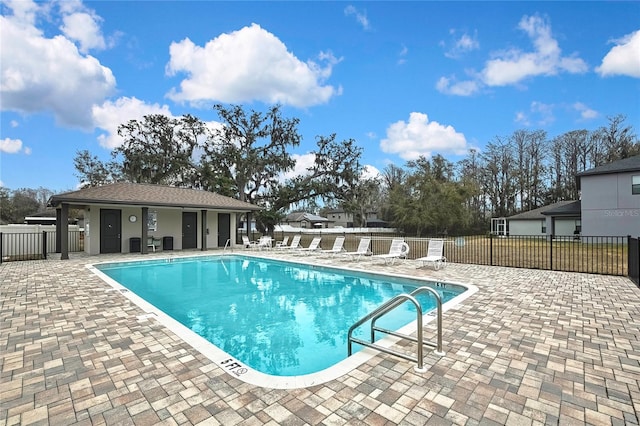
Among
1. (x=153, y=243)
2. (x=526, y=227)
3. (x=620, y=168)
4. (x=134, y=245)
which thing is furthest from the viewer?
(x=526, y=227)

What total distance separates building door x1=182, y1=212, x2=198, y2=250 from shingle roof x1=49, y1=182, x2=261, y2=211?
1017 mm

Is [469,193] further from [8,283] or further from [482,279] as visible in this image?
[8,283]

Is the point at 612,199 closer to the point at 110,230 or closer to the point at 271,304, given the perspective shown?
the point at 271,304

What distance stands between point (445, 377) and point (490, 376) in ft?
1.37

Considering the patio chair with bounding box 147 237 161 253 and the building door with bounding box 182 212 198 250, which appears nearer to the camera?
the patio chair with bounding box 147 237 161 253

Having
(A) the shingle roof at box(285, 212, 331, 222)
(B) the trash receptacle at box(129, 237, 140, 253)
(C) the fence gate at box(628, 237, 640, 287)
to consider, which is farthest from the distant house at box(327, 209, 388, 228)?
(C) the fence gate at box(628, 237, 640, 287)

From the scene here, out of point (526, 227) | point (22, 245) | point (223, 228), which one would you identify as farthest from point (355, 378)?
point (526, 227)

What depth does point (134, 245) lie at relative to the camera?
1488 cm

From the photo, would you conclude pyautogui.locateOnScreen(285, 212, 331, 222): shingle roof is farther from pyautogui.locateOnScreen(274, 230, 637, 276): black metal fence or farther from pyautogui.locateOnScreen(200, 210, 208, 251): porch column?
pyautogui.locateOnScreen(274, 230, 637, 276): black metal fence

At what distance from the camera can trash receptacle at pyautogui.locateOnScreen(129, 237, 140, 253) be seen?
14.8 meters

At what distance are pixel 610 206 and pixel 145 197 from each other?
25984 millimetres

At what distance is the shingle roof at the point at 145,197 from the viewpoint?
41.1ft

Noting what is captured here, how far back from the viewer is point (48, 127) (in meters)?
18.4

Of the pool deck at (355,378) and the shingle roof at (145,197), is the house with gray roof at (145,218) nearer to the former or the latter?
the shingle roof at (145,197)
